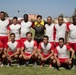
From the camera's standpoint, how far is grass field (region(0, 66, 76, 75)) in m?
8.91

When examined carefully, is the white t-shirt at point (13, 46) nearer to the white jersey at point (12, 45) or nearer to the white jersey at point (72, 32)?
the white jersey at point (12, 45)

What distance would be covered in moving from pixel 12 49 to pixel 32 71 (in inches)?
54.0

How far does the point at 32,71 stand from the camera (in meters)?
9.17

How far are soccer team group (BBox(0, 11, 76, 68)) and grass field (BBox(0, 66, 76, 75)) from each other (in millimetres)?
330

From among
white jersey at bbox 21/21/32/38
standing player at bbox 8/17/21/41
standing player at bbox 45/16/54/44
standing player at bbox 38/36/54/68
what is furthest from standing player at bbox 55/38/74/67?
standing player at bbox 8/17/21/41

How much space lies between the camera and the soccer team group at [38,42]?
9711 mm

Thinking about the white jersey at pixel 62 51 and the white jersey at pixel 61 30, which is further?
the white jersey at pixel 61 30

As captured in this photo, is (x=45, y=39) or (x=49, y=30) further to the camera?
(x=49, y=30)

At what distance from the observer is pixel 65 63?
967 cm

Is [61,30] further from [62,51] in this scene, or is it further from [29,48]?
[29,48]

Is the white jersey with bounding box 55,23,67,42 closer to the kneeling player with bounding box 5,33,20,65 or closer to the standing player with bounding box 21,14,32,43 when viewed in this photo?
the standing player with bounding box 21,14,32,43

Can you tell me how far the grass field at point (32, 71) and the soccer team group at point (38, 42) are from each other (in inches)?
13.0

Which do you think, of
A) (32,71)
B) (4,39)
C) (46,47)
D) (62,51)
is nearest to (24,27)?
(4,39)

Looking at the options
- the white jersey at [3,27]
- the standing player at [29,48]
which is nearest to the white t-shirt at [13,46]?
the standing player at [29,48]
